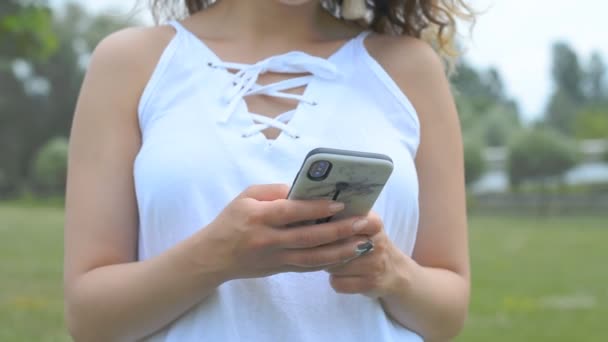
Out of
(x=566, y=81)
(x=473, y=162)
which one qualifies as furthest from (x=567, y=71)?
(x=473, y=162)

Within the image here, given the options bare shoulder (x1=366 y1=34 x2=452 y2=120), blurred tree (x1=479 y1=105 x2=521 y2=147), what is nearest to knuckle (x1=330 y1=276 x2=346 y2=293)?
bare shoulder (x1=366 y1=34 x2=452 y2=120)

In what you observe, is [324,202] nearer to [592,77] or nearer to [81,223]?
[81,223]

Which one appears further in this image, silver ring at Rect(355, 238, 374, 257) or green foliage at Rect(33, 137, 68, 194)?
green foliage at Rect(33, 137, 68, 194)

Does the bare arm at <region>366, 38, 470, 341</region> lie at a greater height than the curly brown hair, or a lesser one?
lesser

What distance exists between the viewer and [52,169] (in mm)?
40844

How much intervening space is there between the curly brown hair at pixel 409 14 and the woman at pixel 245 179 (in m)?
0.15

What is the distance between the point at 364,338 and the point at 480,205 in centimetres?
3542

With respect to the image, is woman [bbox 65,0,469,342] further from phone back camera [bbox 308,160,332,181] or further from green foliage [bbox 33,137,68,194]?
green foliage [bbox 33,137,68,194]

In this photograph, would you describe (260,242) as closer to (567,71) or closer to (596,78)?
(567,71)

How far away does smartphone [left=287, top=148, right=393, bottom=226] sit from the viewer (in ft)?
4.25

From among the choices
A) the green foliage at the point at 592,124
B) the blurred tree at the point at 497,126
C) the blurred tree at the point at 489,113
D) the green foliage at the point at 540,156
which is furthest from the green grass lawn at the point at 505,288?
the green foliage at the point at 592,124

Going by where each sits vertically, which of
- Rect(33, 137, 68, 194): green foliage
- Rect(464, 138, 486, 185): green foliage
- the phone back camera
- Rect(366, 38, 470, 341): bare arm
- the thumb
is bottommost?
Rect(464, 138, 486, 185): green foliage

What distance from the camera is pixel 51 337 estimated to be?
6938 mm

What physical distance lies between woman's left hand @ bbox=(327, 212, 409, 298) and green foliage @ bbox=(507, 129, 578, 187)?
37.7 metres
